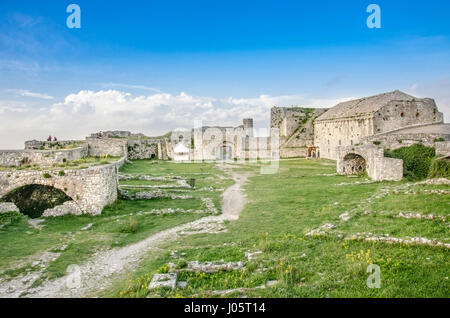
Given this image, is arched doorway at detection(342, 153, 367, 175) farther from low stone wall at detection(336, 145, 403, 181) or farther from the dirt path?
the dirt path

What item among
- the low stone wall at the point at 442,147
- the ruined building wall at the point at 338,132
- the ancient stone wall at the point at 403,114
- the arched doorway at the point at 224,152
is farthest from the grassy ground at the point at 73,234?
the arched doorway at the point at 224,152

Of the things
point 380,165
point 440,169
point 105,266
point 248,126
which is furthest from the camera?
point 248,126

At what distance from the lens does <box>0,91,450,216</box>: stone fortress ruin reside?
14.6m

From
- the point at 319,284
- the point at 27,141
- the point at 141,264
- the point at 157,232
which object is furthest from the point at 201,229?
the point at 27,141

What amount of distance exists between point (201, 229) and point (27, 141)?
2904 centimetres

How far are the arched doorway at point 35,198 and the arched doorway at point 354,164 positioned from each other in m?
21.1

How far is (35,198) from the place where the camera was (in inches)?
567

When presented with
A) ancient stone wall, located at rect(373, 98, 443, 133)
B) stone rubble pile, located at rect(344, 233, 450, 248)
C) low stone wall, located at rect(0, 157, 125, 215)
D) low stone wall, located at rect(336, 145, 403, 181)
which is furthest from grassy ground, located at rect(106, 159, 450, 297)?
ancient stone wall, located at rect(373, 98, 443, 133)

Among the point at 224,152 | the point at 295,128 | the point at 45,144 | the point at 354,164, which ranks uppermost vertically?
the point at 295,128

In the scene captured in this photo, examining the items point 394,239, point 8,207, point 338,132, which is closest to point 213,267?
point 394,239

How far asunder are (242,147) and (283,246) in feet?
121

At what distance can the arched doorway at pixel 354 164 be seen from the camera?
1038 inches

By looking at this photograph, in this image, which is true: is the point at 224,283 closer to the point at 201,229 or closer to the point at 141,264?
the point at 141,264

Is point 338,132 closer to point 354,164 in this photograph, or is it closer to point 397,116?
point 397,116
